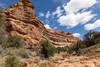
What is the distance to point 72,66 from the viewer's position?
18.4 feet

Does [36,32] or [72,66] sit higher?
[36,32]


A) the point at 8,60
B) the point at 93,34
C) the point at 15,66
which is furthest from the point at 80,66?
the point at 93,34

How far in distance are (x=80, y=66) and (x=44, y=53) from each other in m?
10.1

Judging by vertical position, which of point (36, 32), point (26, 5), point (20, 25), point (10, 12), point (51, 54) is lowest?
point (51, 54)

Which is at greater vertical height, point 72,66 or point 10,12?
point 10,12

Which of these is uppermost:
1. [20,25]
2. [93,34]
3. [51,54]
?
[20,25]

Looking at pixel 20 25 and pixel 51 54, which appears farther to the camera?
pixel 20 25

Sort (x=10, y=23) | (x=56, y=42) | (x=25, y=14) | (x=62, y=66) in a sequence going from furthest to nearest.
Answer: (x=56, y=42)
(x=25, y=14)
(x=10, y=23)
(x=62, y=66)

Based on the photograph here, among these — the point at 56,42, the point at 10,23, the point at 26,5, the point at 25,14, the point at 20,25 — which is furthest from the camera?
the point at 56,42

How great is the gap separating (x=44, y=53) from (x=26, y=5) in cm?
3595

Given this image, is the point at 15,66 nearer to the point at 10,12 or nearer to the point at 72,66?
the point at 72,66

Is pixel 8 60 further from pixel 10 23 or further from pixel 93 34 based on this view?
pixel 10 23

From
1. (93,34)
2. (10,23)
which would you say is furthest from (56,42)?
(93,34)

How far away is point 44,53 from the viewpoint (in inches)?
587
